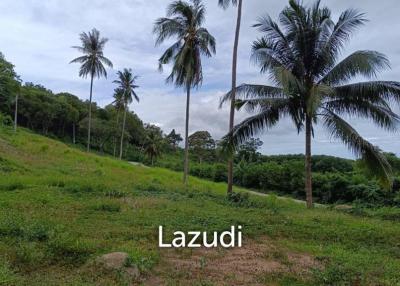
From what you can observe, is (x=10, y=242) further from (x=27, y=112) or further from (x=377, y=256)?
(x=27, y=112)

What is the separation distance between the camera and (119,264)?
6328 mm

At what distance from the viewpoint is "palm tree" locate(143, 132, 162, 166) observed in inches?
2490

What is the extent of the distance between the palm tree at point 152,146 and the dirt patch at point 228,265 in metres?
55.0

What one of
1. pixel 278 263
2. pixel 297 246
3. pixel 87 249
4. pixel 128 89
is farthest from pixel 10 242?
pixel 128 89

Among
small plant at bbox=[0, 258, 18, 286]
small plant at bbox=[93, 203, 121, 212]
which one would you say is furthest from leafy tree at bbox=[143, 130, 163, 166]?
small plant at bbox=[0, 258, 18, 286]

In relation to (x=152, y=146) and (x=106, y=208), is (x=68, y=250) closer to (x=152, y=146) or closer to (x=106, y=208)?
(x=106, y=208)

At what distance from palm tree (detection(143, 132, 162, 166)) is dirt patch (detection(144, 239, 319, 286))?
180ft

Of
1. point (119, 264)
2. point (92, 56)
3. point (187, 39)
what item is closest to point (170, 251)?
point (119, 264)

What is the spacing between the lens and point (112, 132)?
62.9 metres

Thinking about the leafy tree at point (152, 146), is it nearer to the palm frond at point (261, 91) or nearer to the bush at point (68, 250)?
the palm frond at point (261, 91)

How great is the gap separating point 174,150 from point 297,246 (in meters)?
82.0

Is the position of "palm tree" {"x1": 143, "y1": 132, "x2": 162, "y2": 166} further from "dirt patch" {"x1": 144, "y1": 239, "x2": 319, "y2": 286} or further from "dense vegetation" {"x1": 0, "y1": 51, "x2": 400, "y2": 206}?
"dirt patch" {"x1": 144, "y1": 239, "x2": 319, "y2": 286}

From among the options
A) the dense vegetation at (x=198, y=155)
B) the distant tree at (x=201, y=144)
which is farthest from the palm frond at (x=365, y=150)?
the distant tree at (x=201, y=144)

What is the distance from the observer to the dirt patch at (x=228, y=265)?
6.29 meters
